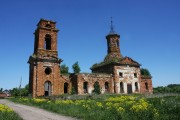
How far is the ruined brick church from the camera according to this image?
30.6 metres

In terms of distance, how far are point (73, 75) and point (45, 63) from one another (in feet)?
17.8

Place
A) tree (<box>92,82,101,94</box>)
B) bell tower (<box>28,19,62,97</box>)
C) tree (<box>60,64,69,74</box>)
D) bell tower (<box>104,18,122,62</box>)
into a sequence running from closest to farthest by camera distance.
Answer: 1. bell tower (<box>28,19,62,97</box>)
2. tree (<box>92,82,101,94</box>)
3. bell tower (<box>104,18,122,62</box>)
4. tree (<box>60,64,69,74</box>)

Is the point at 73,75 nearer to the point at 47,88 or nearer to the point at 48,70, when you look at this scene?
the point at 48,70

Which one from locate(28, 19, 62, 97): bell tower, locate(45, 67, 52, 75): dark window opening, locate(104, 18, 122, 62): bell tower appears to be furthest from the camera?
locate(104, 18, 122, 62): bell tower

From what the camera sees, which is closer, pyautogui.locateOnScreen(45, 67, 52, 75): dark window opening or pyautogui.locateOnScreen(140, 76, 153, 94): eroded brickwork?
pyautogui.locateOnScreen(45, 67, 52, 75): dark window opening

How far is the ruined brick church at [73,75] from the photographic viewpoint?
30597mm

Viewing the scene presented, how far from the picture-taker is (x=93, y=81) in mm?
35219

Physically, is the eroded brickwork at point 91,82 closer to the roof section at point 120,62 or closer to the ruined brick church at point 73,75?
the ruined brick church at point 73,75

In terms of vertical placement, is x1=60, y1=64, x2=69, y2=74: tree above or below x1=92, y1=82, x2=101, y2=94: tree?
above

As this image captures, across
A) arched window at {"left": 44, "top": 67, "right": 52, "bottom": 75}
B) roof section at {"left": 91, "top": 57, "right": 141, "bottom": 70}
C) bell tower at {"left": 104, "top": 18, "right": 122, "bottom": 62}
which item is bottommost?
arched window at {"left": 44, "top": 67, "right": 52, "bottom": 75}

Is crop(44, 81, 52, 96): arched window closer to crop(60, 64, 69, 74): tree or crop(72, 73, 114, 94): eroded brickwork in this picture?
crop(72, 73, 114, 94): eroded brickwork

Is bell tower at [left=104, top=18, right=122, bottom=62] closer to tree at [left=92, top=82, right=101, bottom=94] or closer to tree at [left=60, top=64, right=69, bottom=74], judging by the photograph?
tree at [left=92, top=82, right=101, bottom=94]

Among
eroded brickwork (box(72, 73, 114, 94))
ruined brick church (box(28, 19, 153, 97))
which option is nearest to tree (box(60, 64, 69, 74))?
ruined brick church (box(28, 19, 153, 97))

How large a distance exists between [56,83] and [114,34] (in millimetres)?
16986
